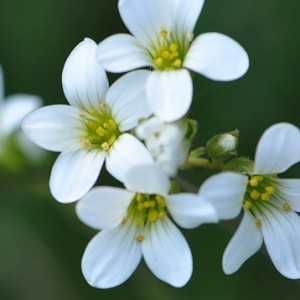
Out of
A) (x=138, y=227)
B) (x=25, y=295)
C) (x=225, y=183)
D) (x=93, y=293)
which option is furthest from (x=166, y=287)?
(x=225, y=183)

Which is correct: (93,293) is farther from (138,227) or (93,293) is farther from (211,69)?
(211,69)

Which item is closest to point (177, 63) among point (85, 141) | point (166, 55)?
point (166, 55)

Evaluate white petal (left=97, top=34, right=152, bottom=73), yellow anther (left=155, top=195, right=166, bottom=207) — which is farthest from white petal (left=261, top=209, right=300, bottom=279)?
white petal (left=97, top=34, right=152, bottom=73)

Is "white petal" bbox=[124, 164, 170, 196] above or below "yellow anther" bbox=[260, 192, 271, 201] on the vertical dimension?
above

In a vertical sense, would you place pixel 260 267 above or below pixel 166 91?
below

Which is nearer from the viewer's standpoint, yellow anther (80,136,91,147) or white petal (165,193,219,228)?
white petal (165,193,219,228)

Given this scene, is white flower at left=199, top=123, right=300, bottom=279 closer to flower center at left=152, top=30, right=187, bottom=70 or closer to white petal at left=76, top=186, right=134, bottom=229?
white petal at left=76, top=186, right=134, bottom=229
